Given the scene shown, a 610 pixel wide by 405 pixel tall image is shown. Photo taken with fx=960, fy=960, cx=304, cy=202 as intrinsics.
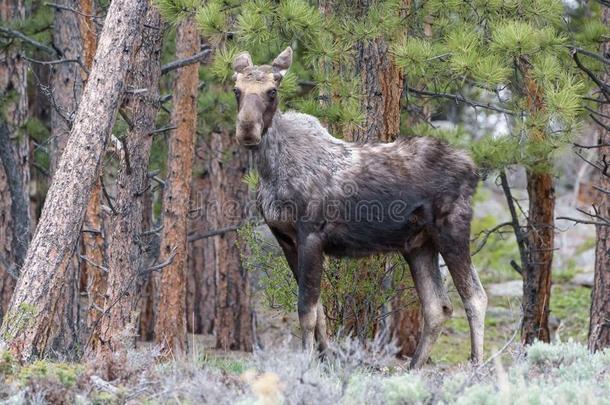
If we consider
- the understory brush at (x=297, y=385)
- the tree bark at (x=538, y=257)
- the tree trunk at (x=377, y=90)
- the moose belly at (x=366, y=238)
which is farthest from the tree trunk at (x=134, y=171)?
the tree bark at (x=538, y=257)

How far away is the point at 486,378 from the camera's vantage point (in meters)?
6.98

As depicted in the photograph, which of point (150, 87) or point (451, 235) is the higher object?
point (150, 87)

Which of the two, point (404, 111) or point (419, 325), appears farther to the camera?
point (419, 325)

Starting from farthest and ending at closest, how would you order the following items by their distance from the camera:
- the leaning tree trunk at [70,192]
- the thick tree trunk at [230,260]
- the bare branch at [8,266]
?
the thick tree trunk at [230,260] → the bare branch at [8,266] → the leaning tree trunk at [70,192]

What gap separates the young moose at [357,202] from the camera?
878 centimetres

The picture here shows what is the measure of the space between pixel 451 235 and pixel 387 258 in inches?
54.8

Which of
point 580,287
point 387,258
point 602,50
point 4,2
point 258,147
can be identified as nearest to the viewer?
point 258,147

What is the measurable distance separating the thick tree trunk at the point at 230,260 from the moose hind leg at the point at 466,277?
7713mm

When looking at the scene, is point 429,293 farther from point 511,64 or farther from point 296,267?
point 511,64

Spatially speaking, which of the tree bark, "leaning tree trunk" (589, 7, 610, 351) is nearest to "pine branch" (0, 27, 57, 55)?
the tree bark

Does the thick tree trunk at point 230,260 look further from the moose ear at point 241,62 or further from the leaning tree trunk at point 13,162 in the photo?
the moose ear at point 241,62

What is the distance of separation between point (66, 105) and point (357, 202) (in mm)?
Answer: 6532

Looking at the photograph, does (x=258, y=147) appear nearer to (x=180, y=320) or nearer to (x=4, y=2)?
(x=180, y=320)

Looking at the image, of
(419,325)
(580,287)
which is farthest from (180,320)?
(580,287)
